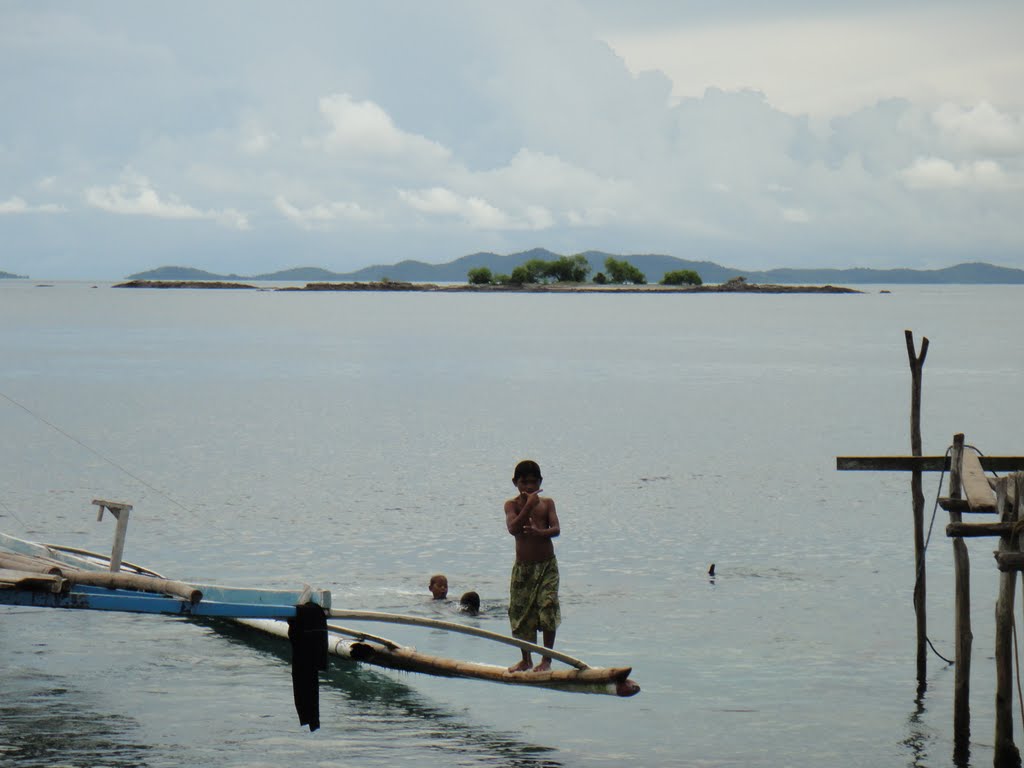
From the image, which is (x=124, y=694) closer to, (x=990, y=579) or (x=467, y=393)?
(x=990, y=579)

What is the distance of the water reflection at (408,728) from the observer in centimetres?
1157

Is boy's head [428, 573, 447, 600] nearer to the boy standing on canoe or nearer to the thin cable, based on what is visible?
the boy standing on canoe

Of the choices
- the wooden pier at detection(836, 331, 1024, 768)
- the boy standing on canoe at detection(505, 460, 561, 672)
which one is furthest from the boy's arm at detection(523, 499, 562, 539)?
the wooden pier at detection(836, 331, 1024, 768)

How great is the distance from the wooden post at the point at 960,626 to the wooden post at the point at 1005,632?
0.59 m

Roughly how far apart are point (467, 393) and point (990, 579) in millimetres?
33922

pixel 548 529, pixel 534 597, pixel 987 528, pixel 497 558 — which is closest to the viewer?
pixel 987 528

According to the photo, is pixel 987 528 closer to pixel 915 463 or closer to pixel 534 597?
pixel 915 463

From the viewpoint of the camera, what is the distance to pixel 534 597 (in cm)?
1149

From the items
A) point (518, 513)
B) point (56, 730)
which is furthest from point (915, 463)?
point (56, 730)

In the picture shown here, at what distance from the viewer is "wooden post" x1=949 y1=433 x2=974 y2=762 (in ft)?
36.8

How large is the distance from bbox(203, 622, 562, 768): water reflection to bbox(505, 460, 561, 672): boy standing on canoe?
2.60 feet

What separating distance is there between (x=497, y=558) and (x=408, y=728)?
25.2 ft

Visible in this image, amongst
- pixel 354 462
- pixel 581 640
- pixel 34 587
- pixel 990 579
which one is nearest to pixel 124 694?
pixel 34 587

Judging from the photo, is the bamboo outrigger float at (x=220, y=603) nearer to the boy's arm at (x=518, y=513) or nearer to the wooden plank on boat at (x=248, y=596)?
the wooden plank on boat at (x=248, y=596)
